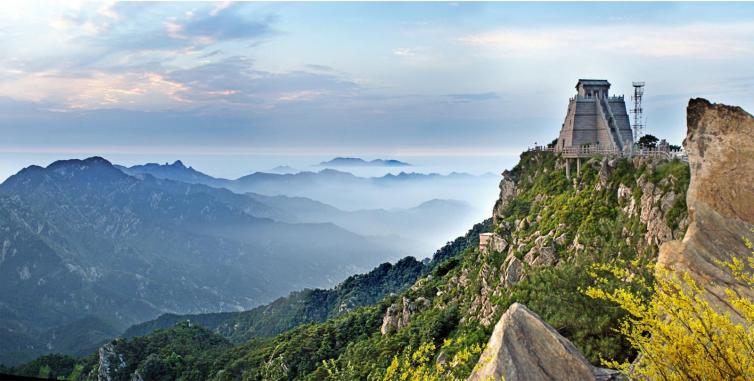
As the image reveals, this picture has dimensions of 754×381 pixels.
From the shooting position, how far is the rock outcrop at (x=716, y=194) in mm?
13568

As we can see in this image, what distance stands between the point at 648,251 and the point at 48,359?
89.0m

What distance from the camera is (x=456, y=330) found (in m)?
32.0

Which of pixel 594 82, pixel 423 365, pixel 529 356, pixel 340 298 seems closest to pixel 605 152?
pixel 594 82

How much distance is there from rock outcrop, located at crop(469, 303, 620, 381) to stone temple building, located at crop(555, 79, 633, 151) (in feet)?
90.2

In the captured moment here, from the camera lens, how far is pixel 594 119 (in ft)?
125

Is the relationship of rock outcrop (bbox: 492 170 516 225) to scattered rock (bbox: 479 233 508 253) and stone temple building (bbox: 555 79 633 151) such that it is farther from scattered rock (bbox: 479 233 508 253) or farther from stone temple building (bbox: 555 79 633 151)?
stone temple building (bbox: 555 79 633 151)

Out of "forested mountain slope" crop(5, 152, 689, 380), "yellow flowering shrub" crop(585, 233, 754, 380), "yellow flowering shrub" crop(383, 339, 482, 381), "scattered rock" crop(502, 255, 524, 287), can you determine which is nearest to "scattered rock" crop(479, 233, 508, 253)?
"forested mountain slope" crop(5, 152, 689, 380)

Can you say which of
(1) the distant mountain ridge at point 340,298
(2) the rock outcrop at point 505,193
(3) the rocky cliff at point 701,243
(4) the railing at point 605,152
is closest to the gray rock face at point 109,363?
(1) the distant mountain ridge at point 340,298

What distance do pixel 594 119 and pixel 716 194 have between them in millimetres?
24007

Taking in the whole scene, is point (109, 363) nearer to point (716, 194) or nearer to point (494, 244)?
point (494, 244)

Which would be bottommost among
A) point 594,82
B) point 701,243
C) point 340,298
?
point 340,298

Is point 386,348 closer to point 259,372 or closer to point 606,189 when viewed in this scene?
point 606,189

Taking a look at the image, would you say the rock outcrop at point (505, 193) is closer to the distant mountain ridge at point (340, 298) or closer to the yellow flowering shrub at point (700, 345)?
the distant mountain ridge at point (340, 298)

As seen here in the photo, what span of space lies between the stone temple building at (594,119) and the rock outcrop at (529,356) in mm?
27503
